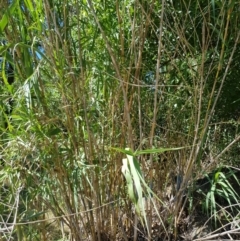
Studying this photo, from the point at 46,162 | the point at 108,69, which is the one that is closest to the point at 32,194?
the point at 46,162

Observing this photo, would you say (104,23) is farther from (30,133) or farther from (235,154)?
(235,154)

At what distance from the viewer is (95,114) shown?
1981mm

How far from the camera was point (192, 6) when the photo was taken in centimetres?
212

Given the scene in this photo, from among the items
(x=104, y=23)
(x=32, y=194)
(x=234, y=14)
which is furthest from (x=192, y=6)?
(x=32, y=194)

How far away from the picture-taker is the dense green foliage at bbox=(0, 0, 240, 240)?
1749 mm

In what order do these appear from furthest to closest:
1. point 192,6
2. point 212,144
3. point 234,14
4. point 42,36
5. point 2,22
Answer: point 212,144, point 192,6, point 234,14, point 42,36, point 2,22

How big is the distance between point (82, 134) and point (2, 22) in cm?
56

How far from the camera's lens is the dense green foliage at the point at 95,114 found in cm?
175

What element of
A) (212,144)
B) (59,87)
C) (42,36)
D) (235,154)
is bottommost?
(235,154)

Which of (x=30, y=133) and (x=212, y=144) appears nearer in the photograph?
(x=30, y=133)

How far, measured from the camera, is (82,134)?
1.90 metres

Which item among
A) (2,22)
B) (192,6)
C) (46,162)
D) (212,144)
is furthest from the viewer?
(212,144)

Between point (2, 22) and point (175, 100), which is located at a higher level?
point (2, 22)

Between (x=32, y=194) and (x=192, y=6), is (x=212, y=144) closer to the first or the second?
(x=192, y=6)
